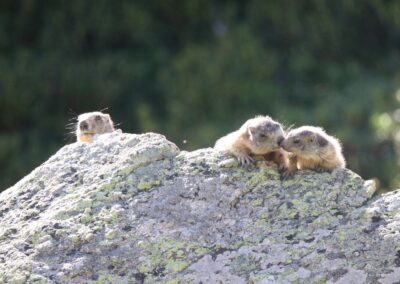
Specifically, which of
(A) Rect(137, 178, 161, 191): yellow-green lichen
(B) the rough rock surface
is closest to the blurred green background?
(B) the rough rock surface

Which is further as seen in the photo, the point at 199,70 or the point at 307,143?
the point at 199,70

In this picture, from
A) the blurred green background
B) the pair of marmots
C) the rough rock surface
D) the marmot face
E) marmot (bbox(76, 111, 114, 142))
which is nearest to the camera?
the rough rock surface

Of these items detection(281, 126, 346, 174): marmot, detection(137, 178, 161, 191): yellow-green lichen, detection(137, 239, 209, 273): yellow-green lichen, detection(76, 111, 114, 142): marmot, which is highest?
detection(76, 111, 114, 142): marmot

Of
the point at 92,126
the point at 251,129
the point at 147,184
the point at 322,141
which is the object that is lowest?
the point at 147,184

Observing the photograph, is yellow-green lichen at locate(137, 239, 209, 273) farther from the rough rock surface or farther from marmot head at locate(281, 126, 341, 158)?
marmot head at locate(281, 126, 341, 158)

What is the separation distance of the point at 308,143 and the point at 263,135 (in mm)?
285

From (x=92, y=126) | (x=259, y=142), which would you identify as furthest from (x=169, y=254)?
(x=92, y=126)

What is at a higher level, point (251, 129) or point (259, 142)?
point (251, 129)

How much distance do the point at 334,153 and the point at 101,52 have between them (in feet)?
38.9

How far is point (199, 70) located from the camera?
17484 millimetres

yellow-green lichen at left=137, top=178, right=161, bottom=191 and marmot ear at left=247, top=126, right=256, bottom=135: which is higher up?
marmot ear at left=247, top=126, right=256, bottom=135

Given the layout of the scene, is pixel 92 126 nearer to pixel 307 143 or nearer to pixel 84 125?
pixel 84 125

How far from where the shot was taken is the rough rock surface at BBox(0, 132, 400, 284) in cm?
581

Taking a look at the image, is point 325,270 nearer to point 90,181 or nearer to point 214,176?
point 214,176
